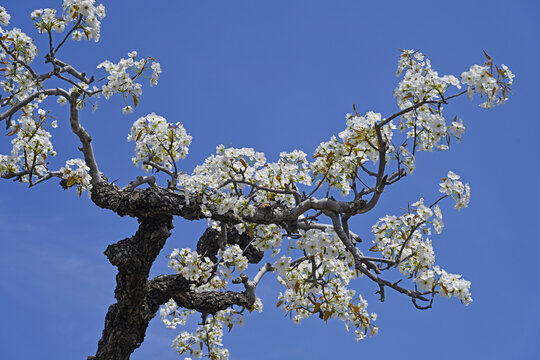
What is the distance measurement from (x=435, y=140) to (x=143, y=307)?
14.7 ft

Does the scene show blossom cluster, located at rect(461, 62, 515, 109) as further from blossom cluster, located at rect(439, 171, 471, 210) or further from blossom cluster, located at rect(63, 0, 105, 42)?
blossom cluster, located at rect(63, 0, 105, 42)

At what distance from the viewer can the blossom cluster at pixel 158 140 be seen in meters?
6.25

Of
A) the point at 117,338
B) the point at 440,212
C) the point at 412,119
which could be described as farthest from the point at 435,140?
the point at 117,338

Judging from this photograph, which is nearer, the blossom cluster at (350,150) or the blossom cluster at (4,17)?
the blossom cluster at (350,150)

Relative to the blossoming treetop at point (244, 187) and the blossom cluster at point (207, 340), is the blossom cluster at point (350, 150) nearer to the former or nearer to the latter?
the blossoming treetop at point (244, 187)

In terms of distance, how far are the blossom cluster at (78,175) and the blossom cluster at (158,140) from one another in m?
0.61

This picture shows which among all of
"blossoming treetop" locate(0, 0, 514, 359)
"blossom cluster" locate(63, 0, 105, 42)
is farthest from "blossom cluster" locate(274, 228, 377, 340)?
"blossom cluster" locate(63, 0, 105, 42)

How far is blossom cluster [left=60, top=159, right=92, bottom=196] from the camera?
644 cm

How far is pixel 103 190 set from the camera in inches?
273

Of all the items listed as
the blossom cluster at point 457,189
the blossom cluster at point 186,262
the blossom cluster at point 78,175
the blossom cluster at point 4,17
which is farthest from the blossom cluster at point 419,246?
the blossom cluster at point 4,17

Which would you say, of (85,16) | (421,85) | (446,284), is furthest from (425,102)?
(85,16)

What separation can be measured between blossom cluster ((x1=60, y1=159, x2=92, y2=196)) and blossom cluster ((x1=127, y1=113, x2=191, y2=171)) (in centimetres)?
61

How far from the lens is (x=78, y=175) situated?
21.2ft

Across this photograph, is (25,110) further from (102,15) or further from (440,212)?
(440,212)
